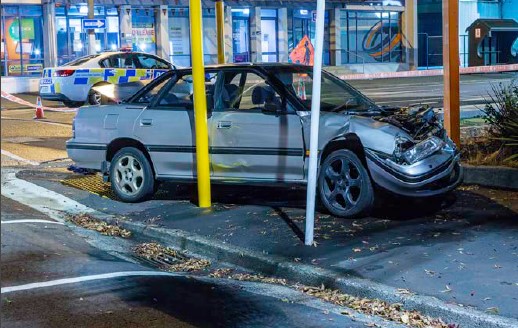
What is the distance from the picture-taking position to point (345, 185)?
7797 mm

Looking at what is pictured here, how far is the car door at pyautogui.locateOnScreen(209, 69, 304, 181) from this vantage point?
8.17 meters

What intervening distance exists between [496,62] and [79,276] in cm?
4338

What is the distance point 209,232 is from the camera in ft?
25.5

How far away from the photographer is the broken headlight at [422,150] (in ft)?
24.7

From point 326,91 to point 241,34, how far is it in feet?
105

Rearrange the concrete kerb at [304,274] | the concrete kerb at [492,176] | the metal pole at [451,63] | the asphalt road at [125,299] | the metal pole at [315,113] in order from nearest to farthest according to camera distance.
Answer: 1. the concrete kerb at [304,274]
2. the asphalt road at [125,299]
3. the metal pole at [315,113]
4. the concrete kerb at [492,176]
5. the metal pole at [451,63]

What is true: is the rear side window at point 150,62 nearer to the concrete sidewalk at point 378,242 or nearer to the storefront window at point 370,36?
the concrete sidewalk at point 378,242

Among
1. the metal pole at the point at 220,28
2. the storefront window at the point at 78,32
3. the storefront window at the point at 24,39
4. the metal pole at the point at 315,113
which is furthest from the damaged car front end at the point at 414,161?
the storefront window at the point at 78,32

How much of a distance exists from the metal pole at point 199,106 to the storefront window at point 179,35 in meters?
30.1

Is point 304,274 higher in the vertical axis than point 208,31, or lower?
lower

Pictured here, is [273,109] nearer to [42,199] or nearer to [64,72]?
[42,199]

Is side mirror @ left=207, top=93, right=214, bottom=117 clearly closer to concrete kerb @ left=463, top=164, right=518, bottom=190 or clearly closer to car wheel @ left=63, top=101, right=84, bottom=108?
concrete kerb @ left=463, top=164, right=518, bottom=190

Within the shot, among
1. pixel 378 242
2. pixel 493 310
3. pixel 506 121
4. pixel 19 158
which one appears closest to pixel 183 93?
pixel 378 242

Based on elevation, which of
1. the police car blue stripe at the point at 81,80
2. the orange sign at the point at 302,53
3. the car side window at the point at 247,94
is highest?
the orange sign at the point at 302,53
